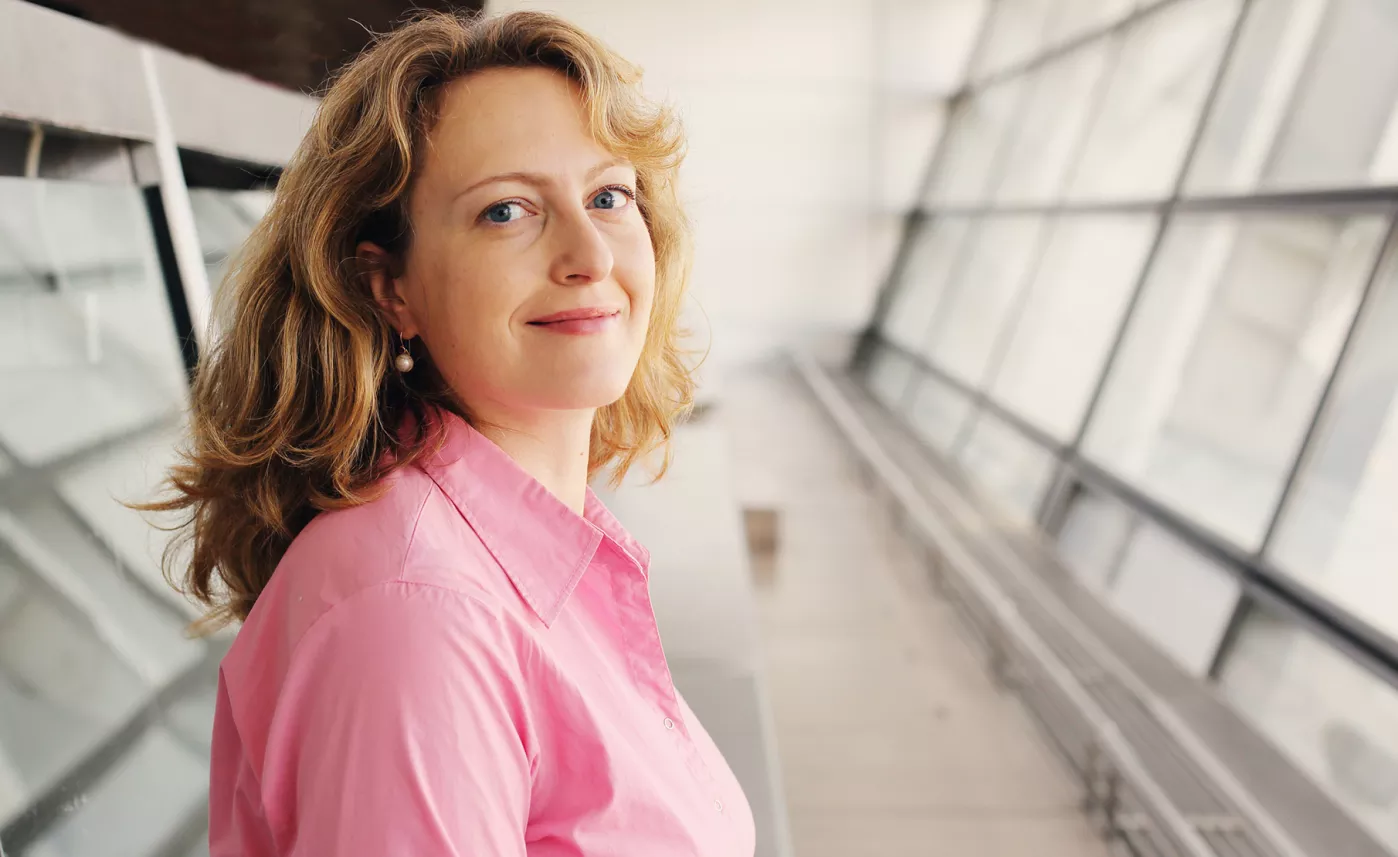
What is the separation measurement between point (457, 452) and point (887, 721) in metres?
3.28

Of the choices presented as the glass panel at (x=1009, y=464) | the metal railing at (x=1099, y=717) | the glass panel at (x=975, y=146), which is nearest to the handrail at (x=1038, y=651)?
the metal railing at (x=1099, y=717)

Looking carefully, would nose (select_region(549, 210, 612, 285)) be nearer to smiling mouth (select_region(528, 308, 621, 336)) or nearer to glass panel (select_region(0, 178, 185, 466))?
smiling mouth (select_region(528, 308, 621, 336))

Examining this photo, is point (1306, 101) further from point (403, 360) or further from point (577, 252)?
point (403, 360)

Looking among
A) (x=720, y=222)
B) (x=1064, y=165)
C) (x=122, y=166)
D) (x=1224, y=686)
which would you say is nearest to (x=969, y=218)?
(x=1064, y=165)

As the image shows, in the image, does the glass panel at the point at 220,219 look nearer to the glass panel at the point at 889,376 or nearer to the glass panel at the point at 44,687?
the glass panel at the point at 44,687

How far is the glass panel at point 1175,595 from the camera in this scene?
382 cm

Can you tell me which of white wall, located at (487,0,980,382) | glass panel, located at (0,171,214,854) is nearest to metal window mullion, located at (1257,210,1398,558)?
glass panel, located at (0,171,214,854)

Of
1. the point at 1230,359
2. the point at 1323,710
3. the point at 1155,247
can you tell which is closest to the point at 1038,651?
the point at 1323,710

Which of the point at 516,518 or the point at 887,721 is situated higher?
the point at 516,518

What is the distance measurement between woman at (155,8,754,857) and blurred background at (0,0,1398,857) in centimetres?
34

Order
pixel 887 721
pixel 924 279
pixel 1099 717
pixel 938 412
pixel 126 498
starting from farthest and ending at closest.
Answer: pixel 924 279, pixel 938 412, pixel 887 721, pixel 1099 717, pixel 126 498

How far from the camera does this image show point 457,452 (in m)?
1.09

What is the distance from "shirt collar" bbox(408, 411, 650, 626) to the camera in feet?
3.36

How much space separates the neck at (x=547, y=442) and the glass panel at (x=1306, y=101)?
3551 millimetres
